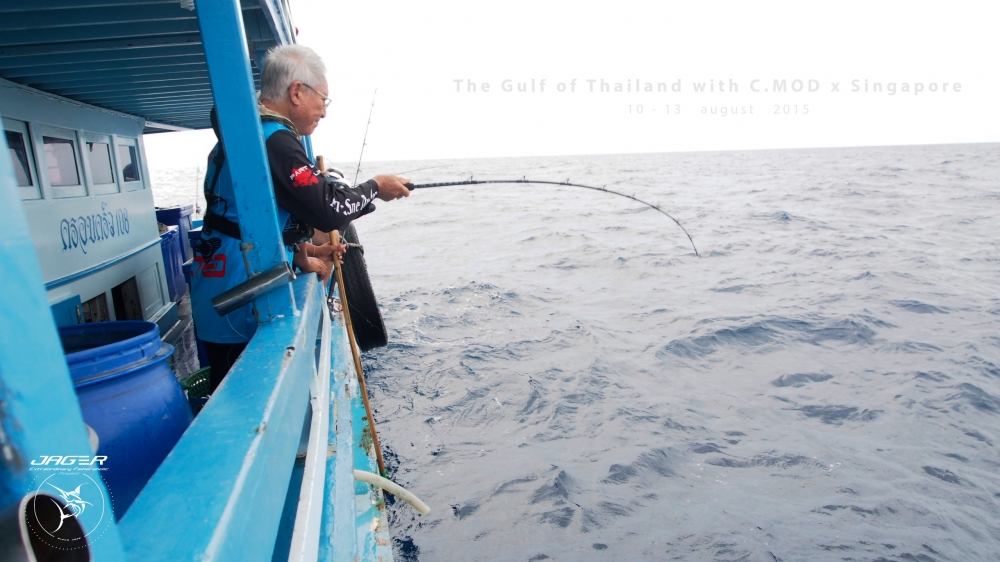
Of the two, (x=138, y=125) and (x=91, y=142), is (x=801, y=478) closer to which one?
(x=91, y=142)

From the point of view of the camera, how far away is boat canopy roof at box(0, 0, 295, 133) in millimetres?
3268

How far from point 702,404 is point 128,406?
16.6 feet

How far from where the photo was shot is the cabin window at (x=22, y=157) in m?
4.36

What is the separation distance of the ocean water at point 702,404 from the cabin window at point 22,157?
3.40 m

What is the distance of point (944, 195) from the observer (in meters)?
21.2

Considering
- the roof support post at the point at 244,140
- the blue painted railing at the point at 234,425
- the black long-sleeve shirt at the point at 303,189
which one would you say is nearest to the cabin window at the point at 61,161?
the blue painted railing at the point at 234,425

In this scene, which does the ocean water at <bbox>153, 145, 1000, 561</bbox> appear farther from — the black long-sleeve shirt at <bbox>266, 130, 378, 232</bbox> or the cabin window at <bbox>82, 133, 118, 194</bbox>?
the cabin window at <bbox>82, 133, 118, 194</bbox>

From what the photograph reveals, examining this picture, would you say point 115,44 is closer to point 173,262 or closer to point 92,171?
point 92,171

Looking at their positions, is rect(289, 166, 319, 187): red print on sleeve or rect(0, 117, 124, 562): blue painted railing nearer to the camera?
rect(0, 117, 124, 562): blue painted railing

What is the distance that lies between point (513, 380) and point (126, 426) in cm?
512

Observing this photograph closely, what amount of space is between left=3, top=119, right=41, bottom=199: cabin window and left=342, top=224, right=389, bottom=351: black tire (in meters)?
2.33

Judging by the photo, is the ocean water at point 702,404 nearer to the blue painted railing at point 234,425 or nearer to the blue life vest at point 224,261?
the blue painted railing at point 234,425

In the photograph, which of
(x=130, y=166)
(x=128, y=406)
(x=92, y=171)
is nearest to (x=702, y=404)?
(x=128, y=406)

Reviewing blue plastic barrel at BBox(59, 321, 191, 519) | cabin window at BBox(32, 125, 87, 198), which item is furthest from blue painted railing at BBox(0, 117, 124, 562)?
cabin window at BBox(32, 125, 87, 198)
